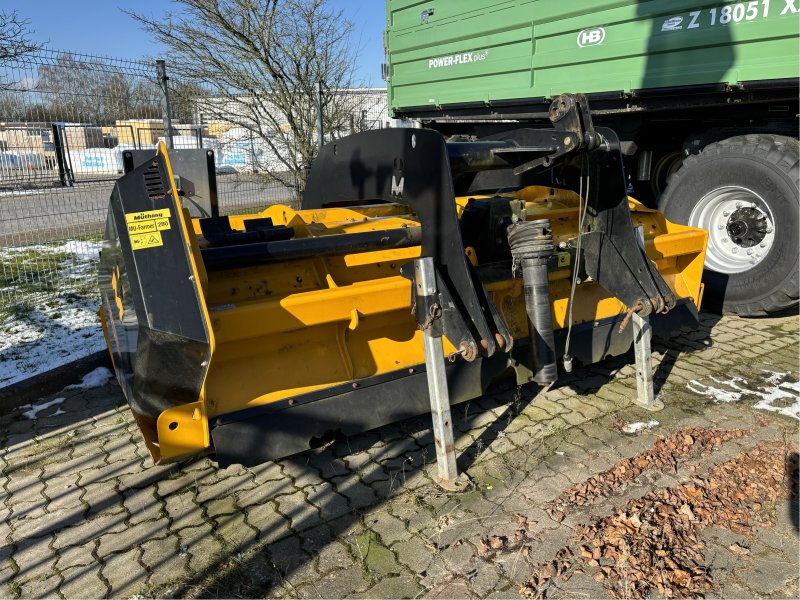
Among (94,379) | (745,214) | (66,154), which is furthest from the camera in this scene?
(66,154)

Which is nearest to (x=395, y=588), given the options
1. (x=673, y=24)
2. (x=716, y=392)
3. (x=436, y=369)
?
(x=436, y=369)

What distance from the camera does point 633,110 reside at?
5152 millimetres

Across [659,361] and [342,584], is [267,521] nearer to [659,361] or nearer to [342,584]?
[342,584]

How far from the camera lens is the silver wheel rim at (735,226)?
15.1 feet

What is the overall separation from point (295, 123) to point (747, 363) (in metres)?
6.18

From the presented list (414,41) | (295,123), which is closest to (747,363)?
(414,41)

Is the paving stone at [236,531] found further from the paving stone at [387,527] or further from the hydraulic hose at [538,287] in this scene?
the hydraulic hose at [538,287]

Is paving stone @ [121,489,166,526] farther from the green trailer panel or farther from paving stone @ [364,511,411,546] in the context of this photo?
the green trailer panel

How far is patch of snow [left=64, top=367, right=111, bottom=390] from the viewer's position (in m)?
3.95

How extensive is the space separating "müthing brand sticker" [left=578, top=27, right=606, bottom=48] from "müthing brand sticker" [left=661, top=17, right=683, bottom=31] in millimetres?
539

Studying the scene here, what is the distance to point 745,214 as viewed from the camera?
4.66 meters

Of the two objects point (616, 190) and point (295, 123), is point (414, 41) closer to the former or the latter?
point (295, 123)

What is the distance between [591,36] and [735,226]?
1.99 metres

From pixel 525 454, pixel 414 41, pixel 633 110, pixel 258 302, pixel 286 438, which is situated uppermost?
pixel 414 41
